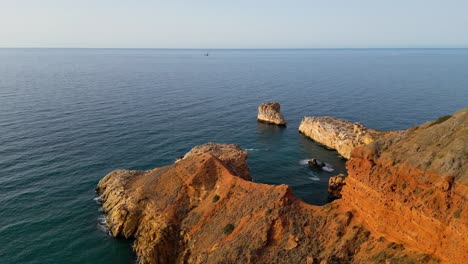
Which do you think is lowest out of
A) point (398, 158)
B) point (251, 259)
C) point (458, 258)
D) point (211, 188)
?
point (251, 259)

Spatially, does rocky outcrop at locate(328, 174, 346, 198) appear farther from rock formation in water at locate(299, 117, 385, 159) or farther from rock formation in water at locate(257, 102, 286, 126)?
rock formation in water at locate(257, 102, 286, 126)

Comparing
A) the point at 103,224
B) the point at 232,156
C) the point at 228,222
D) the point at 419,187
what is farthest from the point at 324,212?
the point at 103,224

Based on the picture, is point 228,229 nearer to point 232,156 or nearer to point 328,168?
point 232,156

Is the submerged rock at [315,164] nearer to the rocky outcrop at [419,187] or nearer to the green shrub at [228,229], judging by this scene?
the rocky outcrop at [419,187]

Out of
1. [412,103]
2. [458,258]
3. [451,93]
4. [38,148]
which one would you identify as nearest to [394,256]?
[458,258]

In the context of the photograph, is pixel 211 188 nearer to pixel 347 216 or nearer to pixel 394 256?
pixel 347 216
